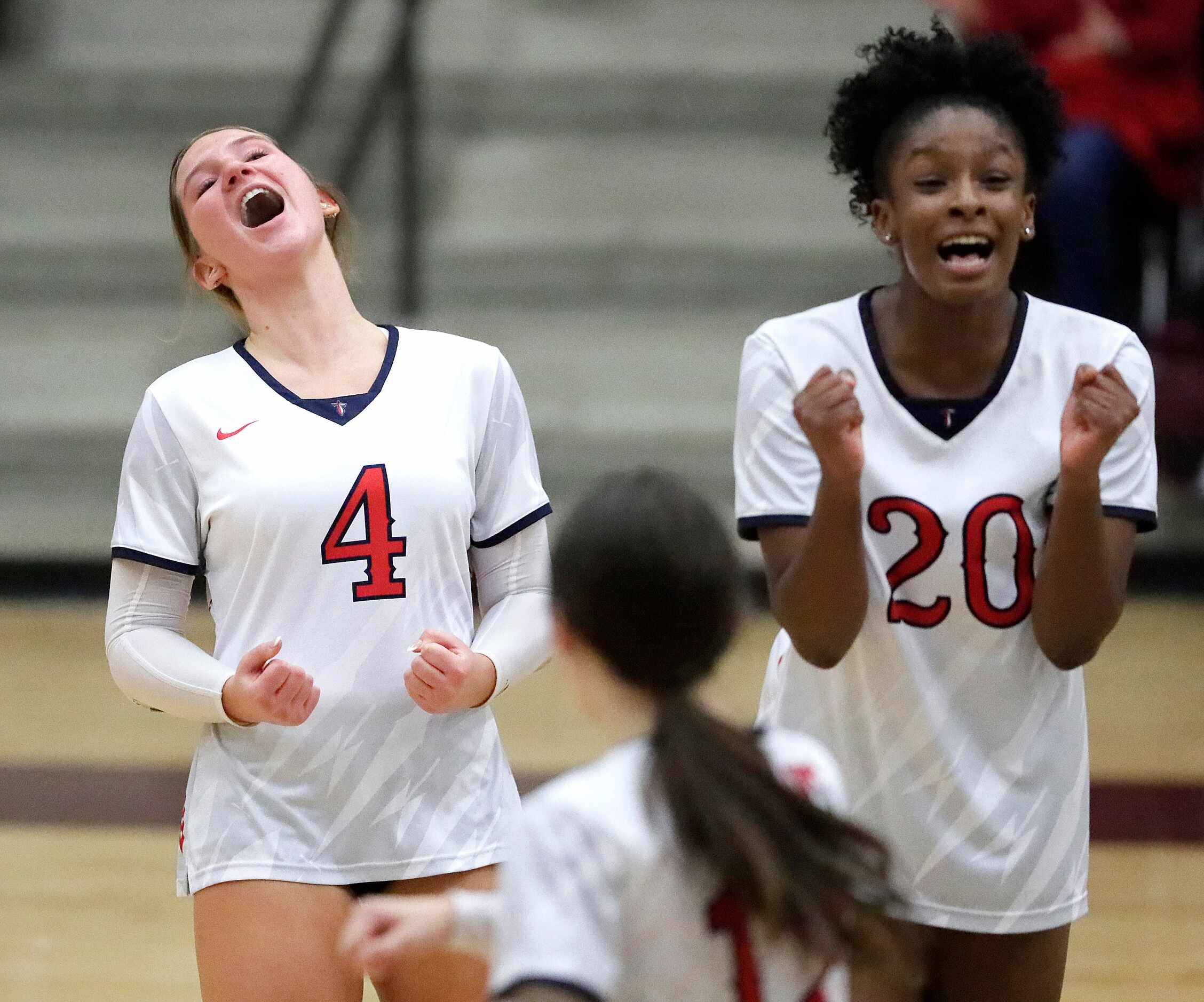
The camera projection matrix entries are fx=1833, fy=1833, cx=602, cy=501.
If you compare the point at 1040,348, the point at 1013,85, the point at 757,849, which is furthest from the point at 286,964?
the point at 1013,85

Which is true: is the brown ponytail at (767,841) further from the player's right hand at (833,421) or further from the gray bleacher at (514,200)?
the gray bleacher at (514,200)

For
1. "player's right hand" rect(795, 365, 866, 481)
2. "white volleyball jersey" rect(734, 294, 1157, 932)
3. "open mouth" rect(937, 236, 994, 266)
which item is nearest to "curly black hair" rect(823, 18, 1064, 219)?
"open mouth" rect(937, 236, 994, 266)

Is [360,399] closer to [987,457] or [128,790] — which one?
[987,457]

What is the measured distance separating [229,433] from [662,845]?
0.88 meters

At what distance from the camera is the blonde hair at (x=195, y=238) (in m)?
2.22

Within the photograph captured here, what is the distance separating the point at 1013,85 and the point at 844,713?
769 millimetres

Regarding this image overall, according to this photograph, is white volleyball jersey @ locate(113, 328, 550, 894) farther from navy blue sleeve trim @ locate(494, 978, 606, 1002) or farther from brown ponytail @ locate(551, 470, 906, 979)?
navy blue sleeve trim @ locate(494, 978, 606, 1002)

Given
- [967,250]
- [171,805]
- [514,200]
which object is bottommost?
[171,805]

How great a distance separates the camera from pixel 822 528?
1.96m

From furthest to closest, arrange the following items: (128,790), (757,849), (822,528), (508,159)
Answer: (508,159), (128,790), (822,528), (757,849)

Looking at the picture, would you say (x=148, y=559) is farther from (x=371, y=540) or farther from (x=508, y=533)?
(x=508, y=533)

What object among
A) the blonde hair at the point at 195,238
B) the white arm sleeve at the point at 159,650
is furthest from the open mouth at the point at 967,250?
the white arm sleeve at the point at 159,650

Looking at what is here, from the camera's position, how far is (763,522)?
2107 millimetres

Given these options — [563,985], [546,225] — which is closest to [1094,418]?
[563,985]
